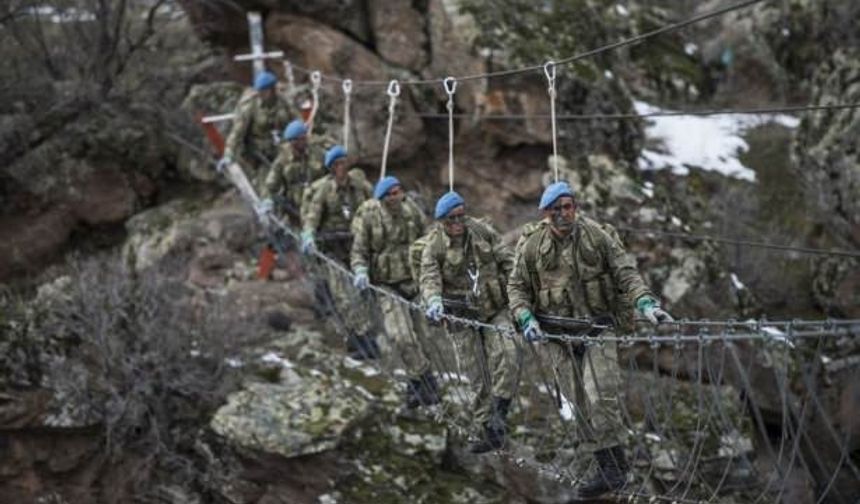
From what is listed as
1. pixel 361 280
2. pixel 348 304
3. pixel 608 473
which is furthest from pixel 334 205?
pixel 608 473

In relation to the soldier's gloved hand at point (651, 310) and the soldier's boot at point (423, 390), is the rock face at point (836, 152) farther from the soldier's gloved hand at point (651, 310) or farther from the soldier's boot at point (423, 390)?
the soldier's gloved hand at point (651, 310)

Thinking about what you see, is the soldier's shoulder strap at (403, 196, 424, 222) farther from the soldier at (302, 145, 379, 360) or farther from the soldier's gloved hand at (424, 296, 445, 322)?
the soldier's gloved hand at (424, 296, 445, 322)

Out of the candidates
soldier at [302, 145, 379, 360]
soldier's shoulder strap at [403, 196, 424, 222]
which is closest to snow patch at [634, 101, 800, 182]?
soldier at [302, 145, 379, 360]

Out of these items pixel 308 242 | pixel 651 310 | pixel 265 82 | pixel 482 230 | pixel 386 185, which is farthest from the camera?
pixel 265 82

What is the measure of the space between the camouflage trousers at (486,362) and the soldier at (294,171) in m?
3.27

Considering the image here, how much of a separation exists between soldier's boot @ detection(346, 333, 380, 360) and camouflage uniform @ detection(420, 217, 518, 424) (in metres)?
1.81

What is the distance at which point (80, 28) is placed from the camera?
14.2m

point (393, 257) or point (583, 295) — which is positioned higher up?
point (583, 295)

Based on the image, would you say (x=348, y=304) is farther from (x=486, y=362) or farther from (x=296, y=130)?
(x=486, y=362)

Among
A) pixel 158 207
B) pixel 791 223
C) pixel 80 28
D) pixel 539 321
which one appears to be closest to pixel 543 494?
pixel 539 321

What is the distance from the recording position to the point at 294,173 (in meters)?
10.5

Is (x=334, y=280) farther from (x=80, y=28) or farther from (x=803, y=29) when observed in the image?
(x=803, y=29)

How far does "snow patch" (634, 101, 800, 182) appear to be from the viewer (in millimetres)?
13297

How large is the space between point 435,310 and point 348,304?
244 centimetres
